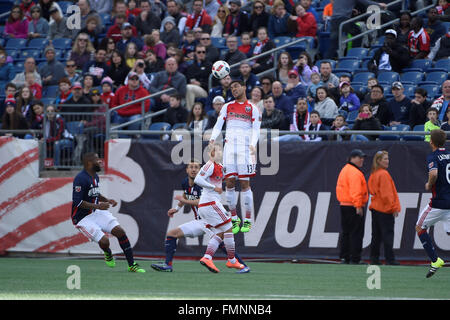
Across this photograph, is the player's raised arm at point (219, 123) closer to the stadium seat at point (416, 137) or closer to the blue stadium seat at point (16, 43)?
the stadium seat at point (416, 137)

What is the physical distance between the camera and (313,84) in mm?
20562

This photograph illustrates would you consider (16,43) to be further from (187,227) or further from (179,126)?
(187,227)

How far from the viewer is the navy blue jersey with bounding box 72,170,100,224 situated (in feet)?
49.1

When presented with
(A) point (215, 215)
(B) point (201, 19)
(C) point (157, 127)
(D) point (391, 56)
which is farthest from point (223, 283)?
(B) point (201, 19)

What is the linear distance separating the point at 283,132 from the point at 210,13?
8158mm

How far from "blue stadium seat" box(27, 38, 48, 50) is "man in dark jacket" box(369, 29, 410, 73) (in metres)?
11.0

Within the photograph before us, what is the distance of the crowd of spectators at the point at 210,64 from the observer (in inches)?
762

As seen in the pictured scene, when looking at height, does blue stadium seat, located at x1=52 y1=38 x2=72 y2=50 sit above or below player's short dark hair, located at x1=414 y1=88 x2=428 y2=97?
above

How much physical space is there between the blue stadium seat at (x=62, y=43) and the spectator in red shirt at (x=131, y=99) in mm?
5236

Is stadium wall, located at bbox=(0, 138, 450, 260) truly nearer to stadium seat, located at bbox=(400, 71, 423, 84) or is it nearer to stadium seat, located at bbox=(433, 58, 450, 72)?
stadium seat, located at bbox=(400, 71, 423, 84)

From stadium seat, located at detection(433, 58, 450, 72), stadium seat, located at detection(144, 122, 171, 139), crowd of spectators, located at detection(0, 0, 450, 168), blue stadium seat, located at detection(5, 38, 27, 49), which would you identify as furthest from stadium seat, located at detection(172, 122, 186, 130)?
blue stadium seat, located at detection(5, 38, 27, 49)

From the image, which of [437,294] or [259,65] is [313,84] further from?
[437,294]

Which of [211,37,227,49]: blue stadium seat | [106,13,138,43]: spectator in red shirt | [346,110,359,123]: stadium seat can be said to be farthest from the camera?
[106,13,138,43]: spectator in red shirt
